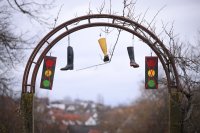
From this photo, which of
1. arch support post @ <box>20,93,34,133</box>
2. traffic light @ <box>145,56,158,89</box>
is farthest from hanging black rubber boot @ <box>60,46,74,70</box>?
traffic light @ <box>145,56,158,89</box>

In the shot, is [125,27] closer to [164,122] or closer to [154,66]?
[154,66]

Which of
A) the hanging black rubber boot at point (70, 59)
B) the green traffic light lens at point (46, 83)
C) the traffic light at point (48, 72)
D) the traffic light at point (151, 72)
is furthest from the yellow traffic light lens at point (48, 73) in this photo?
the traffic light at point (151, 72)

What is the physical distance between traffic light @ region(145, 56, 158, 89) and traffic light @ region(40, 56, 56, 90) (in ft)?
8.88

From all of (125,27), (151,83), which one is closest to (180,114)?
(151,83)

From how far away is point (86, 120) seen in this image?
96812 millimetres

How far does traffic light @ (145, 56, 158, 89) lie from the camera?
1222cm

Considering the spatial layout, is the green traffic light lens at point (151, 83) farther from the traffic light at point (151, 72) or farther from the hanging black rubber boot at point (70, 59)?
the hanging black rubber boot at point (70, 59)

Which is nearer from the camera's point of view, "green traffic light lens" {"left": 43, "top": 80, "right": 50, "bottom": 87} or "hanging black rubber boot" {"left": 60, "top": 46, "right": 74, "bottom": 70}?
"green traffic light lens" {"left": 43, "top": 80, "right": 50, "bottom": 87}

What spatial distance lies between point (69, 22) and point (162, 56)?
2.91 meters

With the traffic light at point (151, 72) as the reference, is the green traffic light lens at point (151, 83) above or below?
below

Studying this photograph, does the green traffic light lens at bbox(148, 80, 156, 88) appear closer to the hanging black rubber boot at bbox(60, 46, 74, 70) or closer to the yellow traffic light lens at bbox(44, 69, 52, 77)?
→ the hanging black rubber boot at bbox(60, 46, 74, 70)

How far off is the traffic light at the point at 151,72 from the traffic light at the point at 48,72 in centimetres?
271

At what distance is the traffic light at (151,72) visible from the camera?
40.1ft

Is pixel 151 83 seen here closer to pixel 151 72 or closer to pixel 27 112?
pixel 151 72
